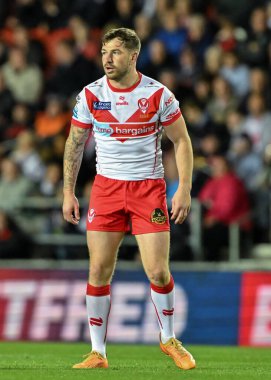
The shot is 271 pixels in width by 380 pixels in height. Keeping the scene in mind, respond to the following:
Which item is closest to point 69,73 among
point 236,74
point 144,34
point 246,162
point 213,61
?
point 144,34

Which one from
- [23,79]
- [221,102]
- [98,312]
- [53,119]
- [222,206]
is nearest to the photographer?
[98,312]

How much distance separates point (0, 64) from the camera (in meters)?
19.3

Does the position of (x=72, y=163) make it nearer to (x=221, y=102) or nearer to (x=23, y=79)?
(x=221, y=102)

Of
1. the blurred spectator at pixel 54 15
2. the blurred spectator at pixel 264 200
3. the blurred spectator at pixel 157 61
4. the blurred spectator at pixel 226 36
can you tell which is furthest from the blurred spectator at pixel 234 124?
the blurred spectator at pixel 54 15

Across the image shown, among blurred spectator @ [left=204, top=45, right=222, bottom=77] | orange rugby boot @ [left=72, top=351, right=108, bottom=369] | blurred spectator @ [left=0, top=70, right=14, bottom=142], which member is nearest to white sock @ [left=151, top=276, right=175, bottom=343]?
orange rugby boot @ [left=72, top=351, right=108, bottom=369]

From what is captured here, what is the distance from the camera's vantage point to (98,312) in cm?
916

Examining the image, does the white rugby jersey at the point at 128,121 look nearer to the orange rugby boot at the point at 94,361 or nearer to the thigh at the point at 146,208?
the thigh at the point at 146,208

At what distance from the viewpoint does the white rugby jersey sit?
29.5ft

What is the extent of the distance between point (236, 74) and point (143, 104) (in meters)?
8.11

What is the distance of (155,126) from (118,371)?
185 centimetres

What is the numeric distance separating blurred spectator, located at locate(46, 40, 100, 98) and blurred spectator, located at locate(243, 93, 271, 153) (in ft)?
10.3

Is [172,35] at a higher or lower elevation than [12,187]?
higher

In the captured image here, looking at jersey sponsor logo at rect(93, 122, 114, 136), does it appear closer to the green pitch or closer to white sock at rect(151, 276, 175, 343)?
white sock at rect(151, 276, 175, 343)

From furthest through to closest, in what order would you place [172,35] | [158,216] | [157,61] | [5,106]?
[5,106] < [172,35] < [157,61] < [158,216]
